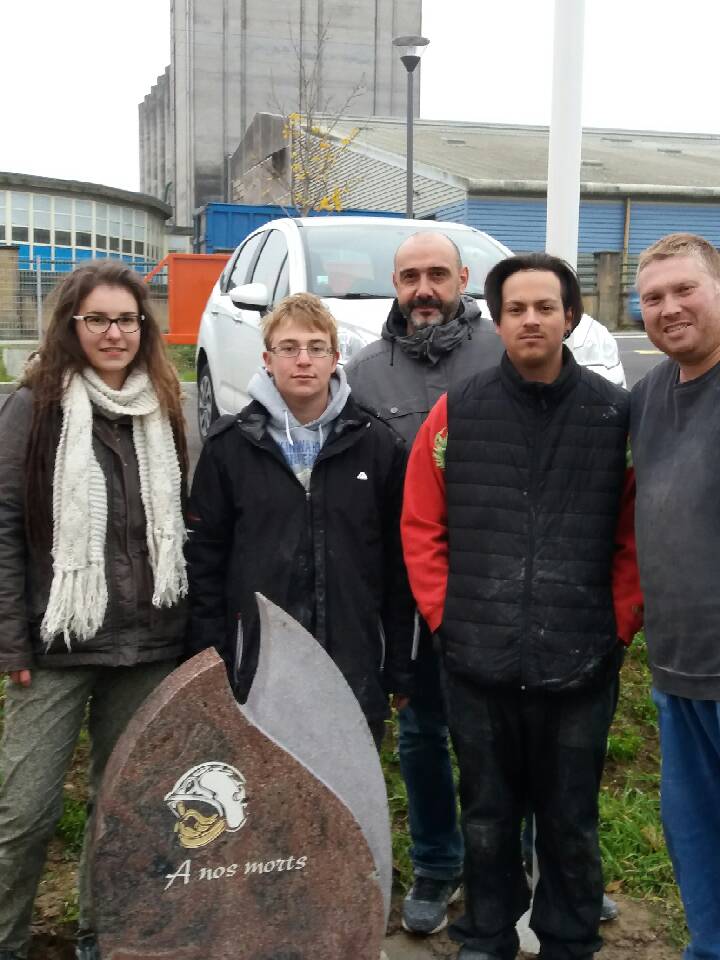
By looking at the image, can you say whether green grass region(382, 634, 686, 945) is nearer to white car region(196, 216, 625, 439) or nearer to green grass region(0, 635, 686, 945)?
green grass region(0, 635, 686, 945)

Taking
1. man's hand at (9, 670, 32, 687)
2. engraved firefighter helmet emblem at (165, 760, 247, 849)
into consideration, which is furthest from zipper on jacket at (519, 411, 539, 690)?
man's hand at (9, 670, 32, 687)

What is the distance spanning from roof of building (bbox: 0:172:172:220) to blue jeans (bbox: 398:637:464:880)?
3233cm

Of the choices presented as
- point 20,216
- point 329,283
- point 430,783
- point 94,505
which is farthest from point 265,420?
point 20,216

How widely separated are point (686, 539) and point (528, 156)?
27.6m

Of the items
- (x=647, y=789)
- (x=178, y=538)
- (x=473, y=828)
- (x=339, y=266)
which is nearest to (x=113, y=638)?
(x=178, y=538)

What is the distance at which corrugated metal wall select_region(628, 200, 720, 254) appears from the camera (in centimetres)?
2603

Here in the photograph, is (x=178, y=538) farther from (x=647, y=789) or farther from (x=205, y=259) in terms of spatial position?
(x=205, y=259)

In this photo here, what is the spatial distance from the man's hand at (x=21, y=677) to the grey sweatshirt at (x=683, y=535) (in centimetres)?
157

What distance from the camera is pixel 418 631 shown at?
3092mm

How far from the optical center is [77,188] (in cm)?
3394

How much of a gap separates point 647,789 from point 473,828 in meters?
1.58

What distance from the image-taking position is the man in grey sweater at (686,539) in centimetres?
252

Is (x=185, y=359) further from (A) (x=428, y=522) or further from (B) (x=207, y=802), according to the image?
(B) (x=207, y=802)

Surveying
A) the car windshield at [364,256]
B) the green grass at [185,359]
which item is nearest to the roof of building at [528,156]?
the green grass at [185,359]
